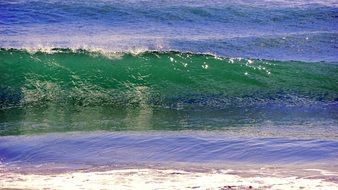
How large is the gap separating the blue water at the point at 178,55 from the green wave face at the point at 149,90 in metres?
0.05

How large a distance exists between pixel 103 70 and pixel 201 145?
4.81 m

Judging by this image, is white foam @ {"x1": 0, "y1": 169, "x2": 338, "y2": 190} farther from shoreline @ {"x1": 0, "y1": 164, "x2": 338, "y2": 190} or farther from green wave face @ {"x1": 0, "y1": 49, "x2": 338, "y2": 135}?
green wave face @ {"x1": 0, "y1": 49, "x2": 338, "y2": 135}

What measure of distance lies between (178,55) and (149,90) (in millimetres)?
1747

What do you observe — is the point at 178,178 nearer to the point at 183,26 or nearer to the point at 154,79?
the point at 154,79

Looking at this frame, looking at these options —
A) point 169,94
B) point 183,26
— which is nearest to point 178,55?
point 169,94

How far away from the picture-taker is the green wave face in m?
8.74

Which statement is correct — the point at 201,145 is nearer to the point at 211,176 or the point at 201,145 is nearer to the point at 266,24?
the point at 211,176

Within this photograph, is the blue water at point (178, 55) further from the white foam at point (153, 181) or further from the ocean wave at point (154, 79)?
the white foam at point (153, 181)

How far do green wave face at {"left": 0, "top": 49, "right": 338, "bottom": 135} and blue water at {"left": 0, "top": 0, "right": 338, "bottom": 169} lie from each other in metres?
0.05

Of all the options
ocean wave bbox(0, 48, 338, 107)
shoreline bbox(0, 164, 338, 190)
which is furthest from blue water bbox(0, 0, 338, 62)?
shoreline bbox(0, 164, 338, 190)

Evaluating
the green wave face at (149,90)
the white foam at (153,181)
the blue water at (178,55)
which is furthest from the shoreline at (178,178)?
the green wave face at (149,90)

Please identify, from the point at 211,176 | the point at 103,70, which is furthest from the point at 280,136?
the point at 103,70

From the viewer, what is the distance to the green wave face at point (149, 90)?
8742 millimetres

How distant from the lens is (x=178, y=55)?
40.0ft
